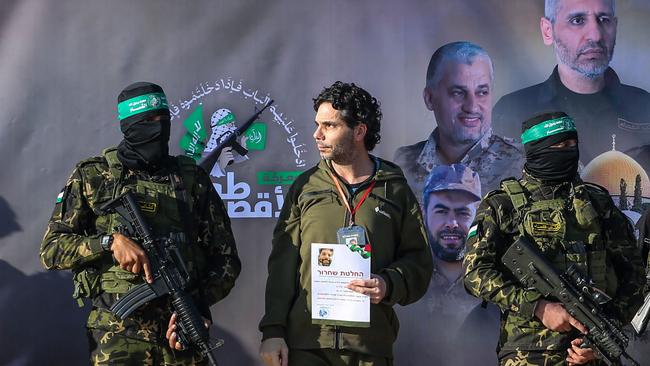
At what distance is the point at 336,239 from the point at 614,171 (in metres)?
2.40

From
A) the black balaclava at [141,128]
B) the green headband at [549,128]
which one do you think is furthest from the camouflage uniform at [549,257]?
the black balaclava at [141,128]

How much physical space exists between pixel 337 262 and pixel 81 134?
2.14 meters

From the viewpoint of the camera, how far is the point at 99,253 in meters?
3.71

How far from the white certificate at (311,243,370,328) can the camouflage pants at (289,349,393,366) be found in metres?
0.14

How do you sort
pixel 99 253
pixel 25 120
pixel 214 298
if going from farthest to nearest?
pixel 25 120 < pixel 214 298 < pixel 99 253

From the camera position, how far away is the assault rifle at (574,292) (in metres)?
3.81

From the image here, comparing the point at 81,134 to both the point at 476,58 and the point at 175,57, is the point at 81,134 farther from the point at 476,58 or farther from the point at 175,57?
the point at 476,58

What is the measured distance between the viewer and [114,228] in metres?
3.81

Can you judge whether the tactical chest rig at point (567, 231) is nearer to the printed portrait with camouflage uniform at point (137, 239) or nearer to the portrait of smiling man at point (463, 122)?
the printed portrait with camouflage uniform at point (137, 239)

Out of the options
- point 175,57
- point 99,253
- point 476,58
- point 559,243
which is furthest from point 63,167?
point 559,243

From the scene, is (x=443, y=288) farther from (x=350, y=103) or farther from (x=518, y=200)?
(x=350, y=103)

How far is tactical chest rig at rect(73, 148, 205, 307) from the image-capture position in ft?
12.5

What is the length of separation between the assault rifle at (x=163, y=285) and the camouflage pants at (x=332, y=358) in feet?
1.47

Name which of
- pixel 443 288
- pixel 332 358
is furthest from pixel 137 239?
pixel 443 288
